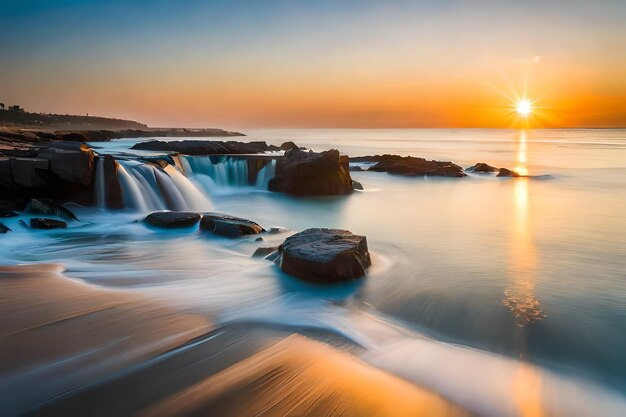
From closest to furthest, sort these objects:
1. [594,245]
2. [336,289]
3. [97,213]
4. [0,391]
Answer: [0,391]
[336,289]
[594,245]
[97,213]

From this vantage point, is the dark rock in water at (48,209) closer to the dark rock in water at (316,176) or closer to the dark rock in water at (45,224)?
the dark rock in water at (45,224)

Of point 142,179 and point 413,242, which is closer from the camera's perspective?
point 413,242

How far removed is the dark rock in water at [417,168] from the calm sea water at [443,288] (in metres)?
10.6

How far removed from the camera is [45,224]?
8820 millimetres

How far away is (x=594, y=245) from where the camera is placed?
9.12 meters

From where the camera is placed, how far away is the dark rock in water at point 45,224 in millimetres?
8734

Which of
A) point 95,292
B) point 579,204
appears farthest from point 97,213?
point 579,204

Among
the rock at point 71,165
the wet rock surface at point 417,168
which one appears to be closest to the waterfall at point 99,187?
the rock at point 71,165

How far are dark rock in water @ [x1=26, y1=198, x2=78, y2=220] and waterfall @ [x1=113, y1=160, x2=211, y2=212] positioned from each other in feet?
6.32

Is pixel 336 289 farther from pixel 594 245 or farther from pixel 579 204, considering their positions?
pixel 579 204

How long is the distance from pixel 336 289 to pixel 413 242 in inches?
164

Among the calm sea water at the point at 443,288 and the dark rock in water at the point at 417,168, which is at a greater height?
the dark rock in water at the point at 417,168

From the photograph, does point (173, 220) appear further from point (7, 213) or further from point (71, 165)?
point (71, 165)

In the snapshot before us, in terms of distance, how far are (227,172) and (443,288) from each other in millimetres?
14324
